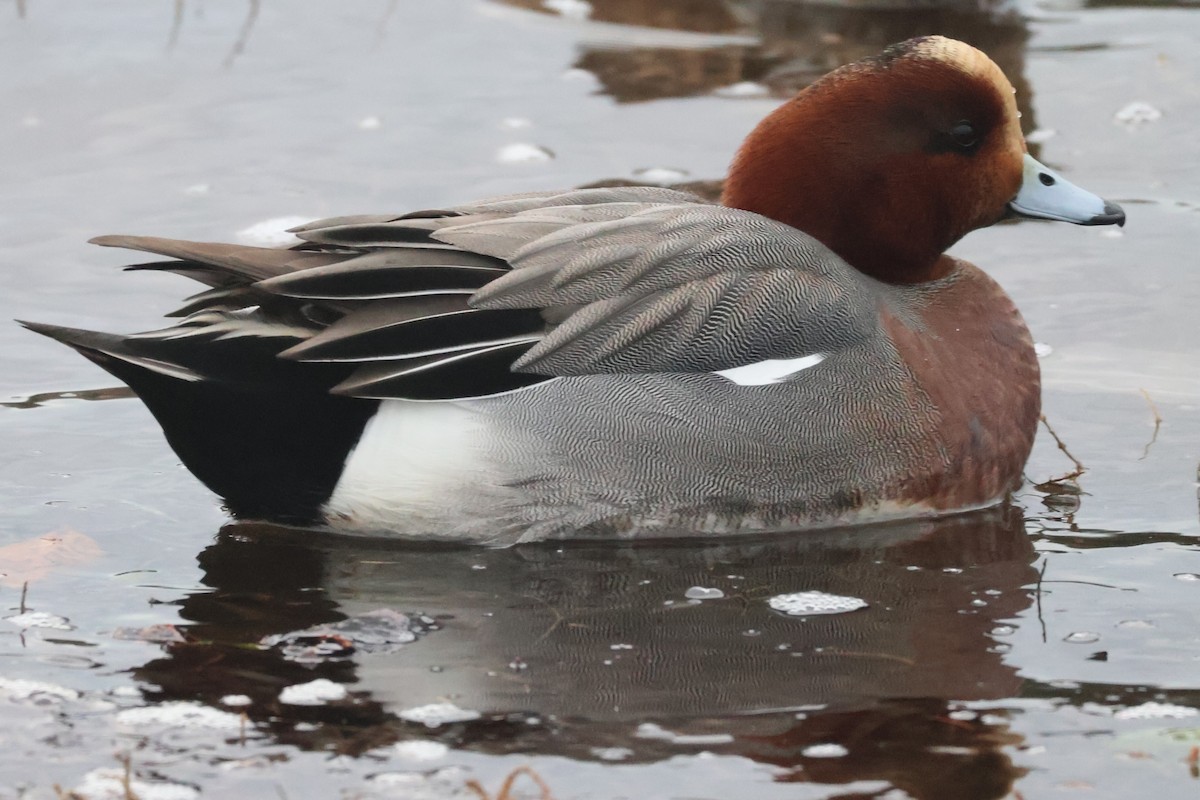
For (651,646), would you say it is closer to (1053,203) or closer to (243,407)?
(243,407)

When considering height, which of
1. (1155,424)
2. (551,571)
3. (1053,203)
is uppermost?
(1053,203)

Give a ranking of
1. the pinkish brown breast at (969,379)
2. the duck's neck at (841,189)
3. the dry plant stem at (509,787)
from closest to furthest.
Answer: the dry plant stem at (509,787)
the pinkish brown breast at (969,379)
the duck's neck at (841,189)

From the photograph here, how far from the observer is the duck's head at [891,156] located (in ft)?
15.4

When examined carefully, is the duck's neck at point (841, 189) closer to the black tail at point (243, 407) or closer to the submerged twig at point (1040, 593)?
the submerged twig at point (1040, 593)

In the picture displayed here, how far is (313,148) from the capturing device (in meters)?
7.30

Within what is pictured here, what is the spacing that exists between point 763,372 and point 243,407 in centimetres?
131

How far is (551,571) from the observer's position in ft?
14.2

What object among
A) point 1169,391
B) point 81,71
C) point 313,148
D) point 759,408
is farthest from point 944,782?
point 81,71

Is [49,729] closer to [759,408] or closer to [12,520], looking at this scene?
[12,520]

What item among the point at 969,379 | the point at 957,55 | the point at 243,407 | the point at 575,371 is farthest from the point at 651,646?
the point at 957,55

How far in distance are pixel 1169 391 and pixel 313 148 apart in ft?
12.2

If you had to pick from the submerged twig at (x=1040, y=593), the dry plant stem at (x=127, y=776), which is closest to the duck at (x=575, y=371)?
the submerged twig at (x=1040, y=593)

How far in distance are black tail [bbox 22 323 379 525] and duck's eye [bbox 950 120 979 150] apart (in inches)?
70.6

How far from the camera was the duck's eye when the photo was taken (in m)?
4.76
